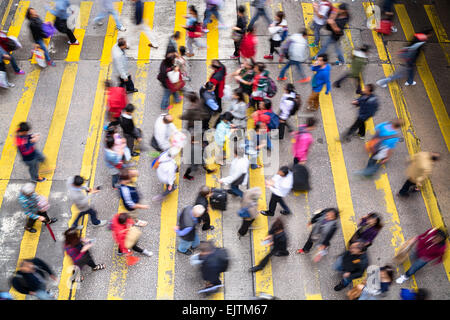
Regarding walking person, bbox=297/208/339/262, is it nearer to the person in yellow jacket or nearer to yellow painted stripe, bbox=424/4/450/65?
the person in yellow jacket

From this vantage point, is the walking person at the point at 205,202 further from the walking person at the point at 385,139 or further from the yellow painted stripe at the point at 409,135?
the yellow painted stripe at the point at 409,135

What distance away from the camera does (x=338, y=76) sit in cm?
1148

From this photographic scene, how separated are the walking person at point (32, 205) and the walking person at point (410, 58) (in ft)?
30.2

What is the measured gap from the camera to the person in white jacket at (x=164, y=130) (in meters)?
8.33

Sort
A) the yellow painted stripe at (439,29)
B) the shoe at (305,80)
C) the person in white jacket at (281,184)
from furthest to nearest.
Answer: the yellow painted stripe at (439,29), the shoe at (305,80), the person in white jacket at (281,184)

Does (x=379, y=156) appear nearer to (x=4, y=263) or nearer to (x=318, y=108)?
(x=318, y=108)

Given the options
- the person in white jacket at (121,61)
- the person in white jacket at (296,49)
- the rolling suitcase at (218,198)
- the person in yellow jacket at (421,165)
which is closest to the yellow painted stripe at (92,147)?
the person in white jacket at (121,61)

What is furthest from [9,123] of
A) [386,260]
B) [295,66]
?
[386,260]

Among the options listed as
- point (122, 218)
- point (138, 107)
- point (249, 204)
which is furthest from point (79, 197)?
point (138, 107)

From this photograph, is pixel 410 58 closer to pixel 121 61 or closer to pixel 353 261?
pixel 353 261

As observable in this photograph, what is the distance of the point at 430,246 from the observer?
7.00 metres

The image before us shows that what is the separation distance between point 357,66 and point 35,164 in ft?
26.5

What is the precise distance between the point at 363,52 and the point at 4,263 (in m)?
9.33

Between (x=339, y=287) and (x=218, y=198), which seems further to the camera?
(x=218, y=198)
